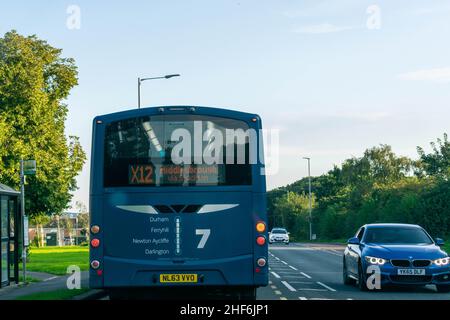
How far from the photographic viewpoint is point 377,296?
17578 mm

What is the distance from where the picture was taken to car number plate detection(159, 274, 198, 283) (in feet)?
45.4

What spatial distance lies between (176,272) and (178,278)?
0.10 metres

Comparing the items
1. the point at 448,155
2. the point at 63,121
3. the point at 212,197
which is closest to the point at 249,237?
the point at 212,197

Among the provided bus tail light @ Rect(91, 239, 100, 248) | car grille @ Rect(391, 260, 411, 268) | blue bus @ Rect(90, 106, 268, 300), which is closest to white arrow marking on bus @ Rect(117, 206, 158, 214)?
blue bus @ Rect(90, 106, 268, 300)

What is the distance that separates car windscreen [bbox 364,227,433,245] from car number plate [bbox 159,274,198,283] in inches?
288

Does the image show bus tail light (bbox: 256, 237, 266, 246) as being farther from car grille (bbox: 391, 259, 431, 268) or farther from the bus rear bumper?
car grille (bbox: 391, 259, 431, 268)

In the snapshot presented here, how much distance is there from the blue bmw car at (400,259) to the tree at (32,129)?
1164 inches

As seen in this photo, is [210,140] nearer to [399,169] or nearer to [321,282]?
[321,282]

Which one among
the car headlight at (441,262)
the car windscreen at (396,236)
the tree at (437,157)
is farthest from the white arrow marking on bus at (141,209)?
the tree at (437,157)

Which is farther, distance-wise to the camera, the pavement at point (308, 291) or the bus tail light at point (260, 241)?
the pavement at point (308, 291)

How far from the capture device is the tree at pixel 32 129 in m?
46.9

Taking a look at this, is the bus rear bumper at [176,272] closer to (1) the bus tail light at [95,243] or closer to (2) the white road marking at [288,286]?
(1) the bus tail light at [95,243]

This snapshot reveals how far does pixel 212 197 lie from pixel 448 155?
194 ft

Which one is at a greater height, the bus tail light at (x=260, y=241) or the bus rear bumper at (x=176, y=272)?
the bus tail light at (x=260, y=241)
